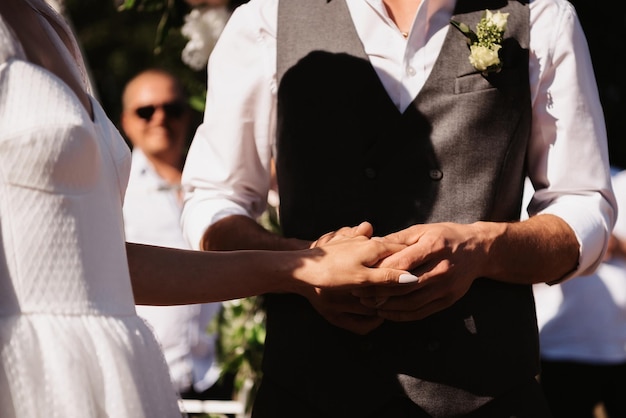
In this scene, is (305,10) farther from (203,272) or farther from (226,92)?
Answer: (203,272)

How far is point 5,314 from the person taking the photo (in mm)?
1788

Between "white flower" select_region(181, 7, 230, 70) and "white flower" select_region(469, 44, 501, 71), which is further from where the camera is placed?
"white flower" select_region(181, 7, 230, 70)

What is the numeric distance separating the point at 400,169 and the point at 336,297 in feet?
1.15

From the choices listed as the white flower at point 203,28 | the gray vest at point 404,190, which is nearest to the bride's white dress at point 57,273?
the gray vest at point 404,190

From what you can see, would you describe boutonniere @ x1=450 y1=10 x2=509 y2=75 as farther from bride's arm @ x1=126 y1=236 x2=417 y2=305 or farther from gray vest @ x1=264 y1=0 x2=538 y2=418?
bride's arm @ x1=126 y1=236 x2=417 y2=305

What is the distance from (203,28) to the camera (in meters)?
4.31

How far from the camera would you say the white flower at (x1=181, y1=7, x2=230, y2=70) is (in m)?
4.25

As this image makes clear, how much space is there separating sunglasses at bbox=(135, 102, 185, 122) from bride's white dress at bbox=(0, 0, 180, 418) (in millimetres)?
4501

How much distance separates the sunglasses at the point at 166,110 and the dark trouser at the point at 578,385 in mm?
2533

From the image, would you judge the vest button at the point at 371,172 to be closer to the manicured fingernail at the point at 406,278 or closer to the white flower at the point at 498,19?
the manicured fingernail at the point at 406,278

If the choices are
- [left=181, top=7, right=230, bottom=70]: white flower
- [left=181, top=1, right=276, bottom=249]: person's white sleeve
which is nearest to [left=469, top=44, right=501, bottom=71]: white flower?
[left=181, top=1, right=276, bottom=249]: person's white sleeve

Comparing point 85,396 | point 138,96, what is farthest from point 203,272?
point 138,96

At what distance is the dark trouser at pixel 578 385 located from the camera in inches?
205

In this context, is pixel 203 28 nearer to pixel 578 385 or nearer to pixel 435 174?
pixel 435 174
